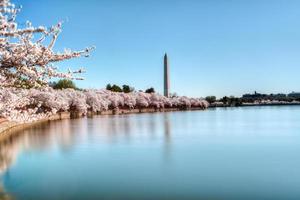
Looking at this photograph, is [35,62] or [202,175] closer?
[35,62]

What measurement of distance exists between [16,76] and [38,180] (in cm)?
532

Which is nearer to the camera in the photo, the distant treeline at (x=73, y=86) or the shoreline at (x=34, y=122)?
the shoreline at (x=34, y=122)

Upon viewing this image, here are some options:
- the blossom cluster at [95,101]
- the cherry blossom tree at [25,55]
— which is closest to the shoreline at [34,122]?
the blossom cluster at [95,101]

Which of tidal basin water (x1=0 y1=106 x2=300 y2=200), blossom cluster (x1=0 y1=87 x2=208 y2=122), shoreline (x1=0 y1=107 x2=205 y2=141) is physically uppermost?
blossom cluster (x1=0 y1=87 x2=208 y2=122)

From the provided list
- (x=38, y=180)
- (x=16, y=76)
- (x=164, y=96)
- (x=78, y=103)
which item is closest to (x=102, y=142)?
(x=38, y=180)

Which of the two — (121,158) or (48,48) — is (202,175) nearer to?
(121,158)

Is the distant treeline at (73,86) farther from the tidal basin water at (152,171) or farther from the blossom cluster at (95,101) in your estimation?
the tidal basin water at (152,171)

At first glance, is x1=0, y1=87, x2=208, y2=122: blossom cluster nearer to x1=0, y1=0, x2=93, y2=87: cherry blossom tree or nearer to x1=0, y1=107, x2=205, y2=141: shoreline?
x1=0, y1=107, x2=205, y2=141: shoreline

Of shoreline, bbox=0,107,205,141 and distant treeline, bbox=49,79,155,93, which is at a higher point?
distant treeline, bbox=49,79,155,93

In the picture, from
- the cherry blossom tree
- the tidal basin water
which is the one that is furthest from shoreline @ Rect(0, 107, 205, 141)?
the cherry blossom tree

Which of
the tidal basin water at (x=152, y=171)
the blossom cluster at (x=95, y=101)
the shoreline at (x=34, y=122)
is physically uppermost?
the blossom cluster at (x=95, y=101)

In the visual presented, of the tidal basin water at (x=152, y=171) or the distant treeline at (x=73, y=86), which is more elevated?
the distant treeline at (x=73, y=86)

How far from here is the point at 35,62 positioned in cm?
722

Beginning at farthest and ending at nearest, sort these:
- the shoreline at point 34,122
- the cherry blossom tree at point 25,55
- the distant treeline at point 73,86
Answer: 1. the distant treeline at point 73,86
2. the shoreline at point 34,122
3. the cherry blossom tree at point 25,55
